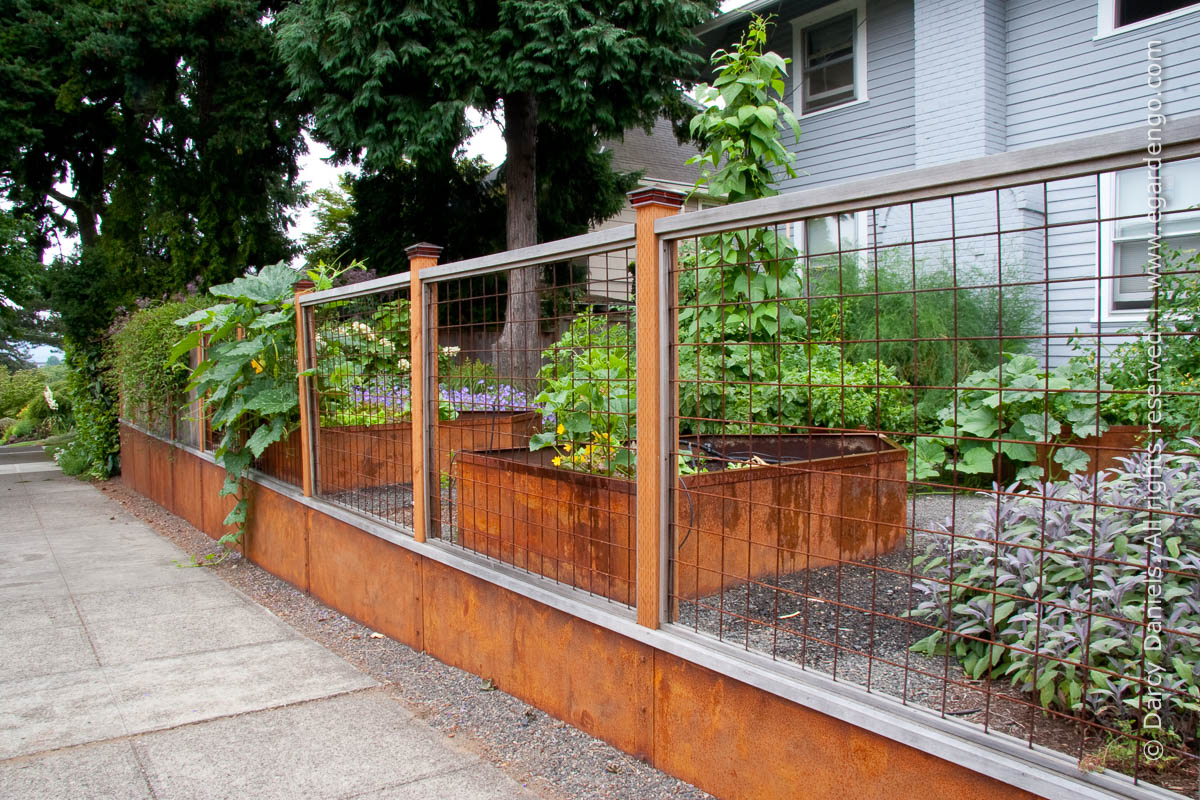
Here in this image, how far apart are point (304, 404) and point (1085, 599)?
4497mm

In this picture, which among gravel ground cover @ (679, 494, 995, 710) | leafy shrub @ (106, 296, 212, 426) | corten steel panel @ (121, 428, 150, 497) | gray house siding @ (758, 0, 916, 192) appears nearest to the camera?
gravel ground cover @ (679, 494, 995, 710)

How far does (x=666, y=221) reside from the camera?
8.89 ft

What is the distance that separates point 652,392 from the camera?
277cm

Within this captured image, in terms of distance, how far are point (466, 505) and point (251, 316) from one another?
2972 millimetres

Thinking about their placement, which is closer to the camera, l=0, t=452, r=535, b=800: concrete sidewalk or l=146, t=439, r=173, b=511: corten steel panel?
l=0, t=452, r=535, b=800: concrete sidewalk

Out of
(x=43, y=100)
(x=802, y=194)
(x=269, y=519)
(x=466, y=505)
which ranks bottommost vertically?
(x=269, y=519)

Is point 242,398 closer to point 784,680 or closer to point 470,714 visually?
point 470,714

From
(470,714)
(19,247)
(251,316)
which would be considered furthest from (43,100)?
(470,714)

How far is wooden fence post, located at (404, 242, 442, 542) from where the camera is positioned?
13.4 feet

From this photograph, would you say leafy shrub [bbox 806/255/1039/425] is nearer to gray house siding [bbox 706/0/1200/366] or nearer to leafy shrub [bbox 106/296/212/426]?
gray house siding [bbox 706/0/1200/366]

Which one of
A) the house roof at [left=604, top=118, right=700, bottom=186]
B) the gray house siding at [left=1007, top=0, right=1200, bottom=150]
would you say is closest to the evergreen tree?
the gray house siding at [left=1007, top=0, right=1200, bottom=150]

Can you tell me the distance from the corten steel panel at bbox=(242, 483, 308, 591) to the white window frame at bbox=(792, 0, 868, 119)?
8.61m

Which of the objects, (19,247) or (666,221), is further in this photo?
(19,247)

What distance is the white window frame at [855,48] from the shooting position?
36.2ft
